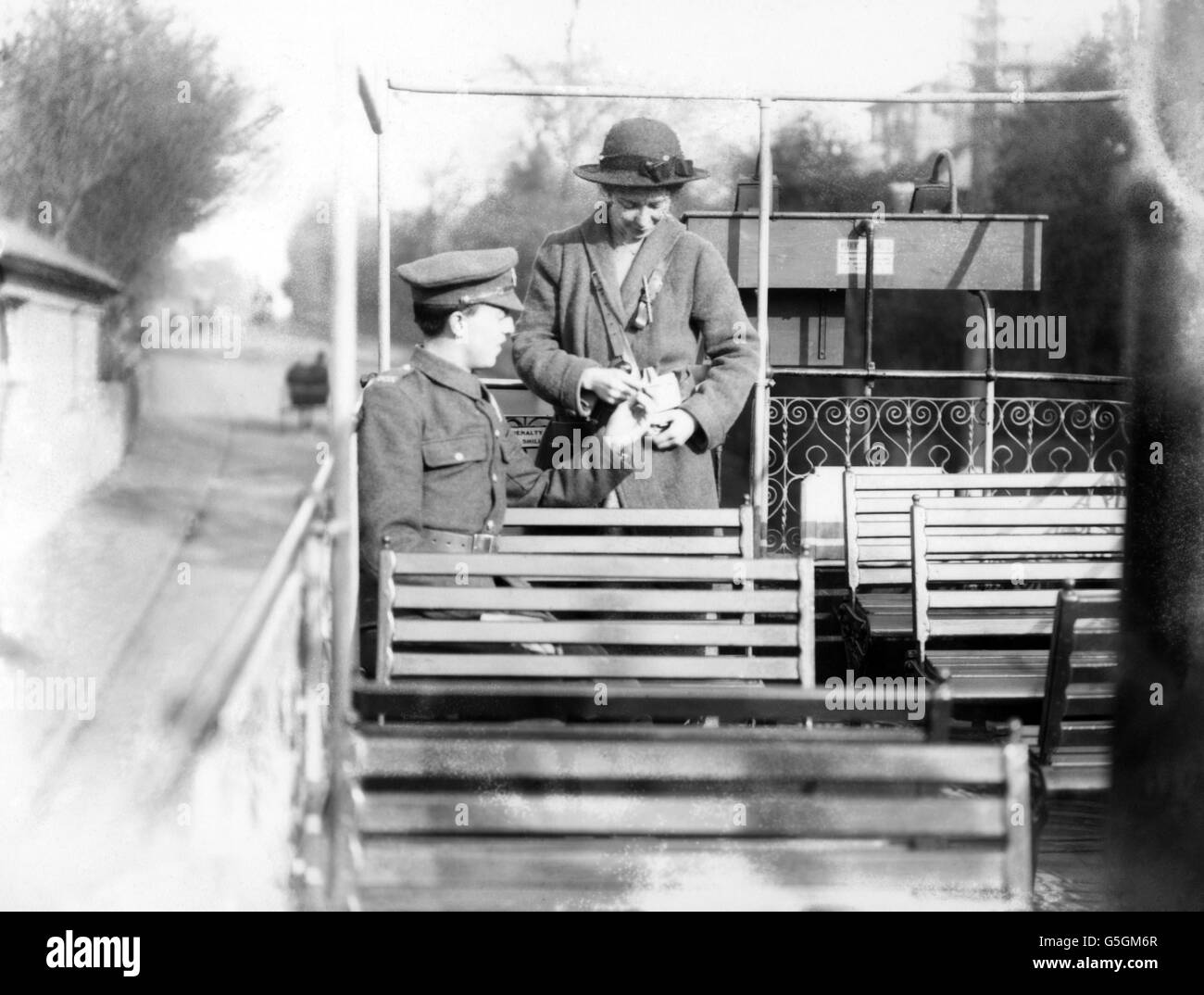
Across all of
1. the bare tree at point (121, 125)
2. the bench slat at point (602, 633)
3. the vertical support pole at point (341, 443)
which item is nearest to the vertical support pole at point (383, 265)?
the bare tree at point (121, 125)

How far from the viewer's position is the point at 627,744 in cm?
228

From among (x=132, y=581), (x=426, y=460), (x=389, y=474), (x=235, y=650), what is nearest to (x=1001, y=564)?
(x=426, y=460)

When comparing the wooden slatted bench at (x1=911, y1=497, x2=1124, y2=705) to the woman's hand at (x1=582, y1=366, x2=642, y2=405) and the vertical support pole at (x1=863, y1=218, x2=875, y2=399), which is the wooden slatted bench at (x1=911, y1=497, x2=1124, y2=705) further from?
the vertical support pole at (x1=863, y1=218, x2=875, y2=399)

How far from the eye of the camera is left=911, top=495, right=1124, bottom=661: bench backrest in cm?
436

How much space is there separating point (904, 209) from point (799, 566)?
552cm

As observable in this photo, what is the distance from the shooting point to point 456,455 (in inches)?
141

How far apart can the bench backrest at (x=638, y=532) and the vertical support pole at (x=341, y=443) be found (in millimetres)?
1047

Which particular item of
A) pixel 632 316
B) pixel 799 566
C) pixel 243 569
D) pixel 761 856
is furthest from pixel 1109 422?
pixel 243 569

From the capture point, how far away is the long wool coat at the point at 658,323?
13.8ft

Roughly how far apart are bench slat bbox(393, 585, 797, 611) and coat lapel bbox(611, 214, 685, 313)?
1.15 meters

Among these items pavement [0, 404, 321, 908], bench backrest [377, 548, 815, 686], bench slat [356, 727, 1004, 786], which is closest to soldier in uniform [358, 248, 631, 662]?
bench backrest [377, 548, 815, 686]
